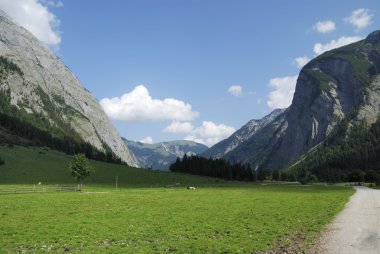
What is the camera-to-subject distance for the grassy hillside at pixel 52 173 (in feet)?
468

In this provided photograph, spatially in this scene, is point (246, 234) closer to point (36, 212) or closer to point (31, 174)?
point (36, 212)

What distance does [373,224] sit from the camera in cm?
3475

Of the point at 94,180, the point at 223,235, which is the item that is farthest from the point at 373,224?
the point at 94,180

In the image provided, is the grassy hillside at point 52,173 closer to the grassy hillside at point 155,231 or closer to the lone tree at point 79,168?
the lone tree at point 79,168

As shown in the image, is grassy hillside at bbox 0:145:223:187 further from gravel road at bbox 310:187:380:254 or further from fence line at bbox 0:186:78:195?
gravel road at bbox 310:187:380:254

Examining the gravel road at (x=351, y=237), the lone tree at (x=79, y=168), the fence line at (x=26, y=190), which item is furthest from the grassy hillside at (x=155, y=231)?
the lone tree at (x=79, y=168)

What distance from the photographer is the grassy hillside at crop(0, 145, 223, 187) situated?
14275 cm

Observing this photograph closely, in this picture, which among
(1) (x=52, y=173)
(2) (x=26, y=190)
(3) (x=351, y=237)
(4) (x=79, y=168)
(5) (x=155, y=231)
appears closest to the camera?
(3) (x=351, y=237)

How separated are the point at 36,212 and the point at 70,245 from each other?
21.5 metres

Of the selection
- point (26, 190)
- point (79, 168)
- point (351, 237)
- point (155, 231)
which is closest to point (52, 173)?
point (79, 168)

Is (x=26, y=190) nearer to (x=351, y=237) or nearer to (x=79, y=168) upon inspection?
(x=79, y=168)

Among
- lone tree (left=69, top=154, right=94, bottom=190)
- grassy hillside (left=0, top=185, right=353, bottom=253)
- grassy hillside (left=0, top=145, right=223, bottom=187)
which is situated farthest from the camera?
grassy hillside (left=0, top=145, right=223, bottom=187)

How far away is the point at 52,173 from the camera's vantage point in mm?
156250

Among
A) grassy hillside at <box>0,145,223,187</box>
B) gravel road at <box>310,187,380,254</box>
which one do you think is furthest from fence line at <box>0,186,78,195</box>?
gravel road at <box>310,187,380,254</box>
